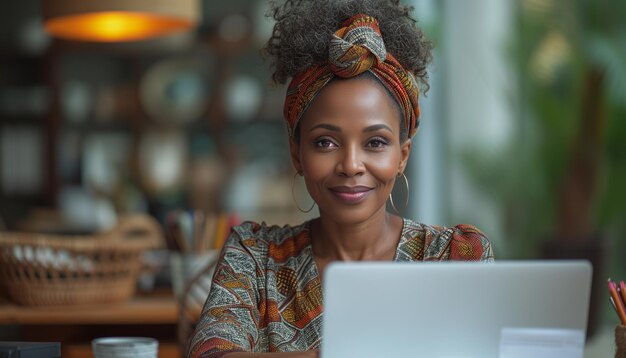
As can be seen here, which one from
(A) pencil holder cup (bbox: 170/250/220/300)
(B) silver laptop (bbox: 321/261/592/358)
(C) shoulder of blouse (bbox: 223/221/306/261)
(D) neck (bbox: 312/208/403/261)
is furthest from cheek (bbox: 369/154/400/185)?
(A) pencil holder cup (bbox: 170/250/220/300)

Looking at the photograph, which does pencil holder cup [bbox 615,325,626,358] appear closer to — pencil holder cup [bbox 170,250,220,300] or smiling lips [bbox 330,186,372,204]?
smiling lips [bbox 330,186,372,204]

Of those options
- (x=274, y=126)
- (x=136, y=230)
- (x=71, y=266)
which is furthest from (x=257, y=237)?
(x=274, y=126)

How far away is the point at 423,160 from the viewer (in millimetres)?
5637

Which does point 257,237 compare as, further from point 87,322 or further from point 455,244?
point 87,322

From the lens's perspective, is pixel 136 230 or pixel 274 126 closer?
pixel 136 230

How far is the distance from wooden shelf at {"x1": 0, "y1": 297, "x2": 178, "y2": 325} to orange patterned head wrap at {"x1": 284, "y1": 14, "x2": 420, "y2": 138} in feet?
4.50

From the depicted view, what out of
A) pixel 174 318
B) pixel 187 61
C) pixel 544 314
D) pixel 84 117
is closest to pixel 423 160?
pixel 187 61

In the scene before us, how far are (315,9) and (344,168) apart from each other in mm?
311

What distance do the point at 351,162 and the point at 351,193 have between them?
6 cm

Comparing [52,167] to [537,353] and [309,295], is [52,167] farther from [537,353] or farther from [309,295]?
[537,353]

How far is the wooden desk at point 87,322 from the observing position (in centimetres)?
287

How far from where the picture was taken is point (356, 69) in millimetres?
1626

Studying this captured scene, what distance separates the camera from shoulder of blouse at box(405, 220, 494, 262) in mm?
1696

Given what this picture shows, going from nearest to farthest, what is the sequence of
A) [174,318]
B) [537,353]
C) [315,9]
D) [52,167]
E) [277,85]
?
1. [537,353]
2. [315,9]
3. [277,85]
4. [174,318]
5. [52,167]
